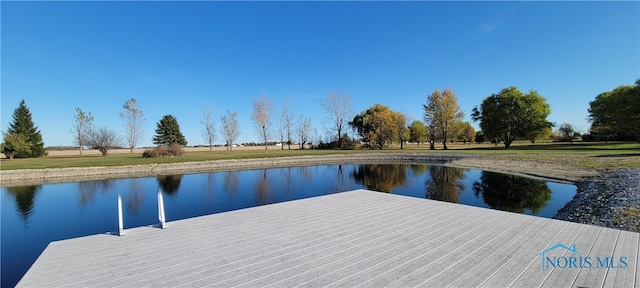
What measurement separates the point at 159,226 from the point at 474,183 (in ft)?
45.0

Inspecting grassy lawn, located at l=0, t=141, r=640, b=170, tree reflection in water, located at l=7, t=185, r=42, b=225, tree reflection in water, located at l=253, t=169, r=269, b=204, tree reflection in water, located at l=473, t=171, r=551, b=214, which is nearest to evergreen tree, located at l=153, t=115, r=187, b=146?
grassy lawn, located at l=0, t=141, r=640, b=170

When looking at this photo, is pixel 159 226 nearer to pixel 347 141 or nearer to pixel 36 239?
pixel 36 239

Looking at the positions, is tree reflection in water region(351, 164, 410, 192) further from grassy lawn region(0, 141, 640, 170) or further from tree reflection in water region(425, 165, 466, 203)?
grassy lawn region(0, 141, 640, 170)

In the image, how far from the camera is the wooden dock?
2.80 metres

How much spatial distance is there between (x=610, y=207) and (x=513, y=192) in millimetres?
4417

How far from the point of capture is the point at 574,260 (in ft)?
10.5

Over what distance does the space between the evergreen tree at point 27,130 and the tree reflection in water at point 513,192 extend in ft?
156

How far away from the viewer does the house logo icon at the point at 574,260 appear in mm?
3018

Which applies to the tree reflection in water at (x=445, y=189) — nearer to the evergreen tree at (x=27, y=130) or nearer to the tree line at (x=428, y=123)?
the tree line at (x=428, y=123)

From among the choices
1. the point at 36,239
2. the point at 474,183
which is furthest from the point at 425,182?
the point at 36,239

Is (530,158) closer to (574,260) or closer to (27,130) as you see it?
(574,260)

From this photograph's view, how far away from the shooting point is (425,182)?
550 inches

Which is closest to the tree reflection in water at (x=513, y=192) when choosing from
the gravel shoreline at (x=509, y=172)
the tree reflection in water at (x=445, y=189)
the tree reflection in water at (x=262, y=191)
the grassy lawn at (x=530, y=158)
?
the tree reflection in water at (x=445, y=189)

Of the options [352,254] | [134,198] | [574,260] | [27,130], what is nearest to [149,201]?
[134,198]
